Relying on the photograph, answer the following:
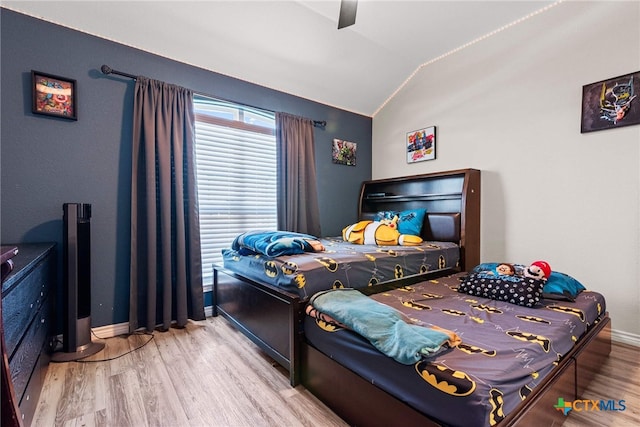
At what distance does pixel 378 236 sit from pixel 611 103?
212 centimetres

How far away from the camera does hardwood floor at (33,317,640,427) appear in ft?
4.63

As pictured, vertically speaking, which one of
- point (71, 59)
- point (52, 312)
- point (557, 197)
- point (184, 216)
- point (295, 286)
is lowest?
point (52, 312)

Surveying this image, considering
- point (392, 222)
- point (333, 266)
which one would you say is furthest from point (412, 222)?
point (333, 266)

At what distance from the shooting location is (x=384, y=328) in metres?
1.24

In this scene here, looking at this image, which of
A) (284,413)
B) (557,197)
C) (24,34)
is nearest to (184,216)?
(24,34)

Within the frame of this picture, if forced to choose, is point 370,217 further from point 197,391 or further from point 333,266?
point 197,391

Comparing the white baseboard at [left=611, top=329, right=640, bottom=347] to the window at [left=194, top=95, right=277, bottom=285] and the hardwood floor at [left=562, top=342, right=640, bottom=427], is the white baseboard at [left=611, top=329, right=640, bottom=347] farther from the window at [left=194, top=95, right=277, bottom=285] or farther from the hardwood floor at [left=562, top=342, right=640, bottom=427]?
the window at [left=194, top=95, right=277, bottom=285]

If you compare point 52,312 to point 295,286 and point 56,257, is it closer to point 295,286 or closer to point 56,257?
point 56,257

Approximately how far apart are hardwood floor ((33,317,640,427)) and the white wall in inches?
30.7

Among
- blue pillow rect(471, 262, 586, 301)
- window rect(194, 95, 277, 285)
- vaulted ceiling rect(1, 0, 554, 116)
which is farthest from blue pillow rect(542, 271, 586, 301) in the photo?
window rect(194, 95, 277, 285)

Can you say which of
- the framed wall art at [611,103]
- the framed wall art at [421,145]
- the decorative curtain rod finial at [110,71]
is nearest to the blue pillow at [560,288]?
the framed wall art at [611,103]

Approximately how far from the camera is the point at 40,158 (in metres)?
2.14

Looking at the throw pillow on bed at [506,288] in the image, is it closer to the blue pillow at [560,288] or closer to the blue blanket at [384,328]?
the blue pillow at [560,288]

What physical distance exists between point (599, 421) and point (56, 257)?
3.53 m
